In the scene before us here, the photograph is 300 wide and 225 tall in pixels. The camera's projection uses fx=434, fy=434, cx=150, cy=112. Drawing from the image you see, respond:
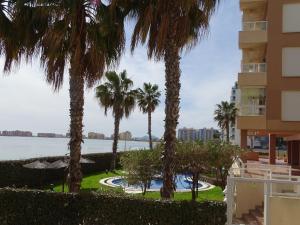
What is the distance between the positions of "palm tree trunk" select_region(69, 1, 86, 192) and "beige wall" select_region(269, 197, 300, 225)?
6.60 meters

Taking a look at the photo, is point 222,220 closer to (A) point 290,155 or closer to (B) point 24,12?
(B) point 24,12

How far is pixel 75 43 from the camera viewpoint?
14.0 m

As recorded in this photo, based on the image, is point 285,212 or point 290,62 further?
point 290,62

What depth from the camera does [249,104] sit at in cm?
2909

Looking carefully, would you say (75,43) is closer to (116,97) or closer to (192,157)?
(192,157)

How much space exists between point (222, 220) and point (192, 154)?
48.8 feet

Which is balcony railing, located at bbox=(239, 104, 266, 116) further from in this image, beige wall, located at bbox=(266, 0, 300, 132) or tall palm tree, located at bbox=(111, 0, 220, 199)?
tall palm tree, located at bbox=(111, 0, 220, 199)

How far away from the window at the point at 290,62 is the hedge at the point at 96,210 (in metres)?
20.1

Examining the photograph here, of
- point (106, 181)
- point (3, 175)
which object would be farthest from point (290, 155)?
point (3, 175)

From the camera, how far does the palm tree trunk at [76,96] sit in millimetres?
13859

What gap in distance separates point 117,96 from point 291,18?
69.5 feet

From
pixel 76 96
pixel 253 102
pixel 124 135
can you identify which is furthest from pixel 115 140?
pixel 124 135

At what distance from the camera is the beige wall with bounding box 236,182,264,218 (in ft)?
45.0

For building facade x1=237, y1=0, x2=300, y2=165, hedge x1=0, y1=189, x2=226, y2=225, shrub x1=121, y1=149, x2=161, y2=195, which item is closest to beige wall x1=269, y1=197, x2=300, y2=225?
hedge x1=0, y1=189, x2=226, y2=225
